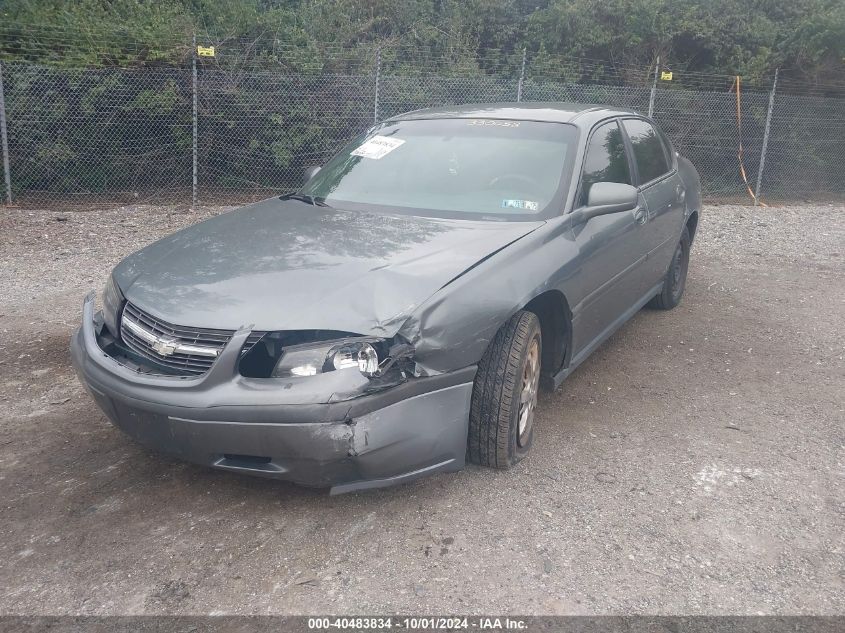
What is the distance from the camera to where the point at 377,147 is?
476cm

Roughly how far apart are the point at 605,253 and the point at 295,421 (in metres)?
2.24

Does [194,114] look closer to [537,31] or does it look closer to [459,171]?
[459,171]

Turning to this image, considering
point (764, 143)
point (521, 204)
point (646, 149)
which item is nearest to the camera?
point (521, 204)

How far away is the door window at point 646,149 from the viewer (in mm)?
5282

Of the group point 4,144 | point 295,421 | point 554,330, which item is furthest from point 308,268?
point 4,144

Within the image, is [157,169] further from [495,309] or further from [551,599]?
[551,599]

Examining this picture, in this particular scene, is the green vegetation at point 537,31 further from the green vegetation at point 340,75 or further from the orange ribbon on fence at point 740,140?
the orange ribbon on fence at point 740,140

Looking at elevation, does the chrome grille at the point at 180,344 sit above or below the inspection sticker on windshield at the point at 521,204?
below

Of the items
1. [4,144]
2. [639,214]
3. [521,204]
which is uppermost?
[521,204]

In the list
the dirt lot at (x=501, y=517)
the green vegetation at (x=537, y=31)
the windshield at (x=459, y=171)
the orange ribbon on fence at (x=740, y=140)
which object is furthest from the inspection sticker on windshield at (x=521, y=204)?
the orange ribbon on fence at (x=740, y=140)

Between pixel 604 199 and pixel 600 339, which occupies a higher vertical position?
pixel 604 199

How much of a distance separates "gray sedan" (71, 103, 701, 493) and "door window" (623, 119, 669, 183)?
578 mm

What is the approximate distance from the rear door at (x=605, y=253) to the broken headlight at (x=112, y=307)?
2.13 m

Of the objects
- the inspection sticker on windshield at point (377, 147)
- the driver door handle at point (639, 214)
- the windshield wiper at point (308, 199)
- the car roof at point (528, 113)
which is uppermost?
the car roof at point (528, 113)
